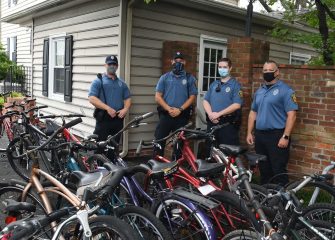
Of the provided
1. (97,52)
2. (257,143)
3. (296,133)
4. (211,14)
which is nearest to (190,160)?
(257,143)

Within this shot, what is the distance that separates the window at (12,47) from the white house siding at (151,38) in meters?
9.63

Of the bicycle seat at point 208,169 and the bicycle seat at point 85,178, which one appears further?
the bicycle seat at point 208,169

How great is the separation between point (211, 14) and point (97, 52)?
2.54m

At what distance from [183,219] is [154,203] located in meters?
0.33

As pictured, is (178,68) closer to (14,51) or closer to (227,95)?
(227,95)

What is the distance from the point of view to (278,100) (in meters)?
4.66

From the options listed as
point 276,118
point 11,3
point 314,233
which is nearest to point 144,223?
point 314,233

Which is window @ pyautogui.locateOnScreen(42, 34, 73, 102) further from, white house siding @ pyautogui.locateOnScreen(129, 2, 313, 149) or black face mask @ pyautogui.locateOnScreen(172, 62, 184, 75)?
black face mask @ pyautogui.locateOnScreen(172, 62, 184, 75)

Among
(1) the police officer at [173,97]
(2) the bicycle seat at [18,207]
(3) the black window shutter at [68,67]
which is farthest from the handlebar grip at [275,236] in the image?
(3) the black window shutter at [68,67]

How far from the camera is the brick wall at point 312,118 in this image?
5285mm

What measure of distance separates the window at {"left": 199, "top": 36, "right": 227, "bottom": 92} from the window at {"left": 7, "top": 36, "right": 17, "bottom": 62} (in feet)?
31.4

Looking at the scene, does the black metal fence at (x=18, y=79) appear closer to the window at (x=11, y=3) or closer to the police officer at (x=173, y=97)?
the window at (x=11, y=3)

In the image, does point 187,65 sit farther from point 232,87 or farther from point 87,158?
point 87,158

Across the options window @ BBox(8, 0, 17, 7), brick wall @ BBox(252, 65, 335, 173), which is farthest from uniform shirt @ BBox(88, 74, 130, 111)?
window @ BBox(8, 0, 17, 7)
